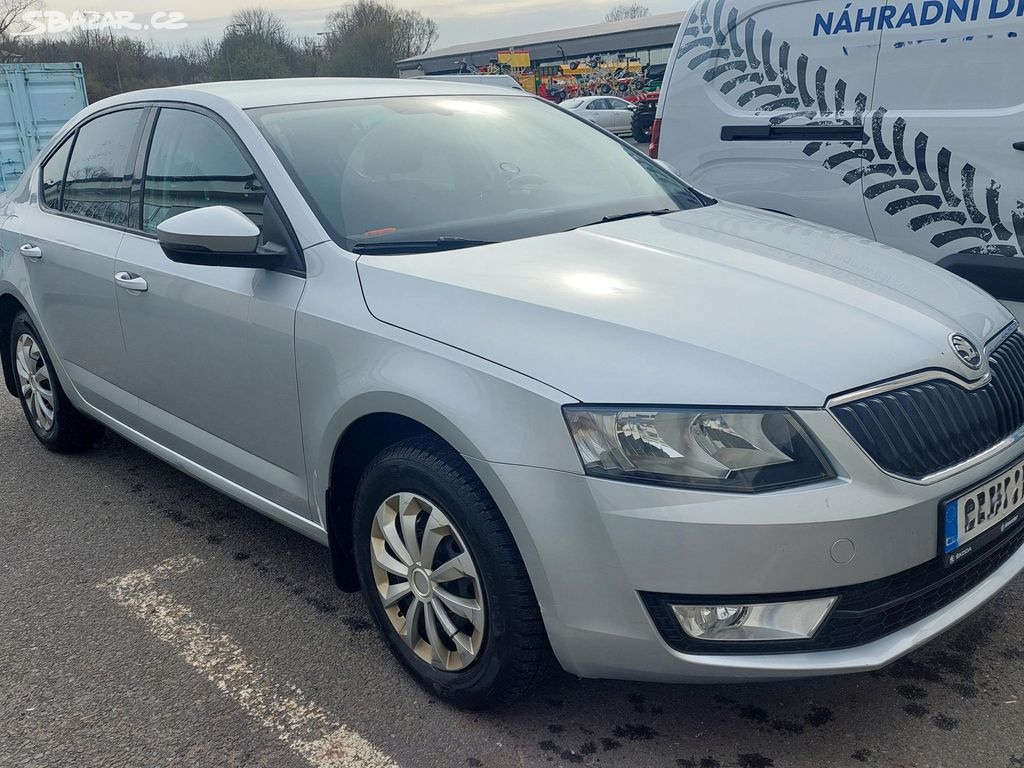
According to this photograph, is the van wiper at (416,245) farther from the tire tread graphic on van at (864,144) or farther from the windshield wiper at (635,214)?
the tire tread graphic on van at (864,144)

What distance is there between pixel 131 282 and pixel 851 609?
8.34 ft

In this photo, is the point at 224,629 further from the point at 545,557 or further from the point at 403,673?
the point at 545,557

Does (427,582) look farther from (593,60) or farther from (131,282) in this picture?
(593,60)

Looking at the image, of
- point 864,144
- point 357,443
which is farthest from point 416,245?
point 864,144

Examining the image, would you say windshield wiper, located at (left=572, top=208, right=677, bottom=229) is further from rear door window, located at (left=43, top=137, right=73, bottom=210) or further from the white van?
rear door window, located at (left=43, top=137, right=73, bottom=210)

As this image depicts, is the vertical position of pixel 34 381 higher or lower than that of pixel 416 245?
lower

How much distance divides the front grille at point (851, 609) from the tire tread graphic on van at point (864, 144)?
222 cm

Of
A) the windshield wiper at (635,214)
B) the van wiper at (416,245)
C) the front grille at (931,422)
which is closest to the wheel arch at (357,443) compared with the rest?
the van wiper at (416,245)

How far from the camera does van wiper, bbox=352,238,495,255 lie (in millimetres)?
2627

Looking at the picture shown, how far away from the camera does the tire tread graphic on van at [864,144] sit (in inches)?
154

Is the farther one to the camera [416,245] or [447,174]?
[447,174]

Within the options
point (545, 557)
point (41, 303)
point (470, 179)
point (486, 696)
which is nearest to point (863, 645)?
point (545, 557)

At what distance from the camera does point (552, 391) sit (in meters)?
2.03

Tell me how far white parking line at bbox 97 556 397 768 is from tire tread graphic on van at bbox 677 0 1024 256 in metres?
3.11
